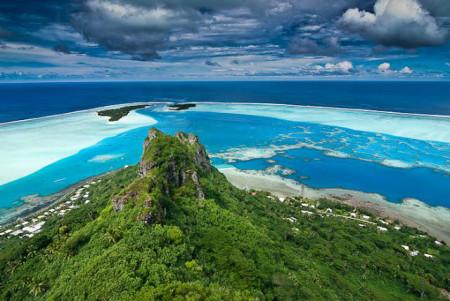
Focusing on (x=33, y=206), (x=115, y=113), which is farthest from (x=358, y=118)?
(x=33, y=206)

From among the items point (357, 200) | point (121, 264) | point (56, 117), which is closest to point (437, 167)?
point (357, 200)

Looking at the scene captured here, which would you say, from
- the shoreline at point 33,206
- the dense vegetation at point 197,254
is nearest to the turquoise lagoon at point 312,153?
the shoreline at point 33,206

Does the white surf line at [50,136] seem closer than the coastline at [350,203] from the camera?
No

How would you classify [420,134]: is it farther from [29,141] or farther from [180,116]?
[29,141]

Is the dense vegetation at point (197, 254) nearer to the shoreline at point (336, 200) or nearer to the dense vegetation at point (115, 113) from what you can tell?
the shoreline at point (336, 200)

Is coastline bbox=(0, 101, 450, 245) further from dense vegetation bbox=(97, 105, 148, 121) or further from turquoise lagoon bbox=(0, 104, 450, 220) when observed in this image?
dense vegetation bbox=(97, 105, 148, 121)

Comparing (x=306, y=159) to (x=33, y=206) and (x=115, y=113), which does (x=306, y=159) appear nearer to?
(x=33, y=206)

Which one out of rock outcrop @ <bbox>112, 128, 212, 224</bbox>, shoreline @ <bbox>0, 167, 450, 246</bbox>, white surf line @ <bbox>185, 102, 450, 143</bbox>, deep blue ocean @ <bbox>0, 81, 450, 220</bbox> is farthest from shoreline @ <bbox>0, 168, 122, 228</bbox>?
white surf line @ <bbox>185, 102, 450, 143</bbox>
